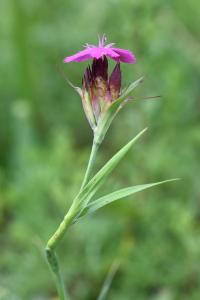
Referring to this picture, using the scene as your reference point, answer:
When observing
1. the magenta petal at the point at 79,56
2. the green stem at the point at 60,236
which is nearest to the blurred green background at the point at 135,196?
the green stem at the point at 60,236

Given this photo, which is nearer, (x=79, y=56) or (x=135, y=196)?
(x=79, y=56)

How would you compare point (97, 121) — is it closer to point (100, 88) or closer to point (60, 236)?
point (100, 88)

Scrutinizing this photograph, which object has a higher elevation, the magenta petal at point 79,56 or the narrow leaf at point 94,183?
the magenta petal at point 79,56

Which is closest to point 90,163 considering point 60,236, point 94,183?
point 94,183

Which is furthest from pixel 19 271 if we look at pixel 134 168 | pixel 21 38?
pixel 21 38

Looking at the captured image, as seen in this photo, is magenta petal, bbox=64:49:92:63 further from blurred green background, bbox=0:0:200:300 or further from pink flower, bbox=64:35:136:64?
blurred green background, bbox=0:0:200:300

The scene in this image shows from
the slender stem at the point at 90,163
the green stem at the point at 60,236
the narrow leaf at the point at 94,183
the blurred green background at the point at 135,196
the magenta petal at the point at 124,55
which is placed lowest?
the blurred green background at the point at 135,196

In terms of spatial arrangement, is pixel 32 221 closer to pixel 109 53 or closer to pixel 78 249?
pixel 78 249

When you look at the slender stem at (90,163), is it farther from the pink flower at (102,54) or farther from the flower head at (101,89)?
the pink flower at (102,54)
